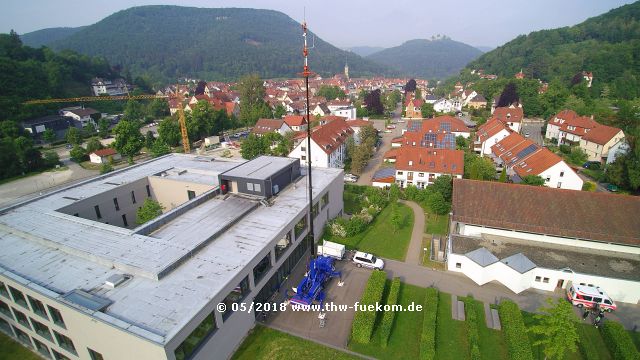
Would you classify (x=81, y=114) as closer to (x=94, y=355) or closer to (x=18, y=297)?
(x=18, y=297)

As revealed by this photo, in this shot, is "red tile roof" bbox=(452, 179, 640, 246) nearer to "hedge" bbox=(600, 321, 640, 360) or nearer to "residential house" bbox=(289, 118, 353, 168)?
"hedge" bbox=(600, 321, 640, 360)

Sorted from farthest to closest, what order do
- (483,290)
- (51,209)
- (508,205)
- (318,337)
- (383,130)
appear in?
(383,130) → (508,205) → (51,209) → (483,290) → (318,337)

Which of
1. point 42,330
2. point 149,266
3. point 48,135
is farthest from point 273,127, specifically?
point 42,330

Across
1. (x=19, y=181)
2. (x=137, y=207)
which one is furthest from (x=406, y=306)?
(x=19, y=181)

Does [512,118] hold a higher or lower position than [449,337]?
higher

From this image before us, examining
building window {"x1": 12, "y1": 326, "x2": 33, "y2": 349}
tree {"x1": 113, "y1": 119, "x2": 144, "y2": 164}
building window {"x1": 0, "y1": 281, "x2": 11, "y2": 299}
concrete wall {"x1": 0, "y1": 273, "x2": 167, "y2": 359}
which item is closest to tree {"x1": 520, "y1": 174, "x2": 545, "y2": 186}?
concrete wall {"x1": 0, "y1": 273, "x2": 167, "y2": 359}

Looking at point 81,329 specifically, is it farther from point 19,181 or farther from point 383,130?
point 383,130
